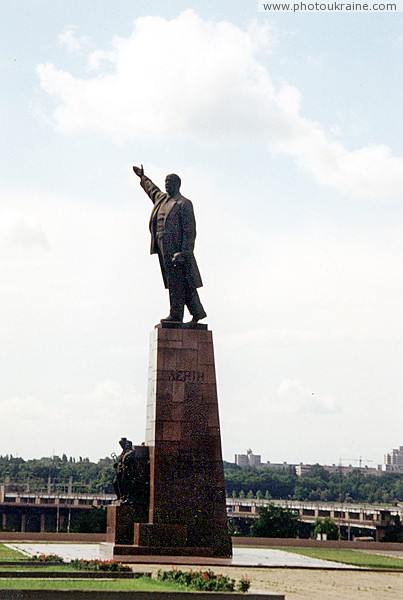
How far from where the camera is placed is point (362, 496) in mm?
142125

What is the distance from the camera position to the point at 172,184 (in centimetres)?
2327

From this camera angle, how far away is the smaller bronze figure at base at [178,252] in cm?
2298

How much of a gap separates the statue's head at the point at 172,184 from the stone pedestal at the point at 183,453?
9.47 ft

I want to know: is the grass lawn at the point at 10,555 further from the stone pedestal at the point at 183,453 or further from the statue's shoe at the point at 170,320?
the statue's shoe at the point at 170,320

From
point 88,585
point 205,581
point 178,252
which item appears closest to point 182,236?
point 178,252

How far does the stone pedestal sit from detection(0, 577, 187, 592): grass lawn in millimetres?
5968

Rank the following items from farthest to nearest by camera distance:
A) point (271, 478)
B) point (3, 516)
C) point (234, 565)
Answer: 1. point (271, 478)
2. point (3, 516)
3. point (234, 565)

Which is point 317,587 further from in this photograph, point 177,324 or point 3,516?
point 3,516

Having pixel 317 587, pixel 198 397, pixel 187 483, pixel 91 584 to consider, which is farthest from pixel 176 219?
pixel 91 584

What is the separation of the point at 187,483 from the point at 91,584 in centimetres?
779

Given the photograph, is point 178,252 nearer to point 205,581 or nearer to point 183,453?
point 183,453

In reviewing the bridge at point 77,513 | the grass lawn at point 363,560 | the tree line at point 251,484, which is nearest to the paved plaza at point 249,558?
the grass lawn at point 363,560

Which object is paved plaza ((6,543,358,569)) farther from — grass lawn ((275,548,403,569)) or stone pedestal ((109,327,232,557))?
stone pedestal ((109,327,232,557))

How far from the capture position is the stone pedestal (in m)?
21.2
